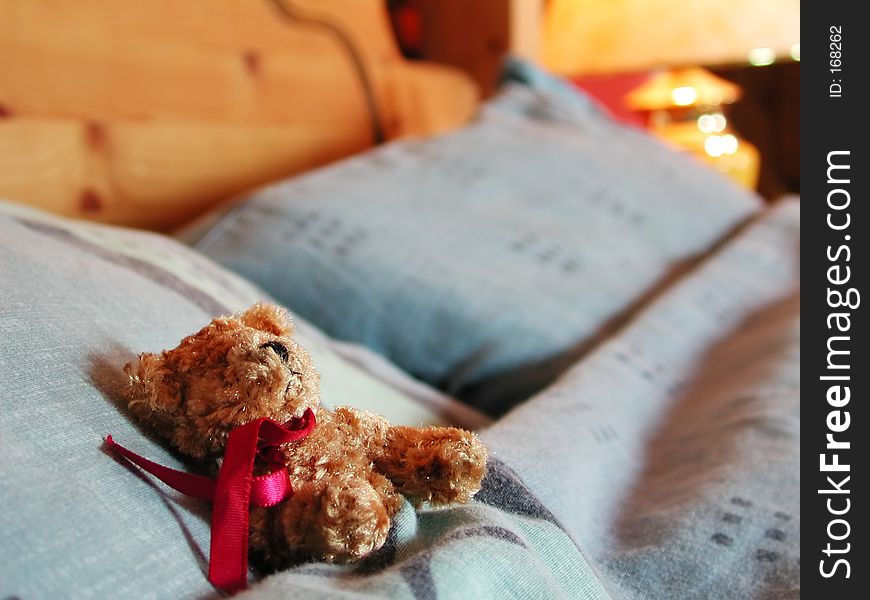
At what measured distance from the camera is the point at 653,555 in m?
0.46

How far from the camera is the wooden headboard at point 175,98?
0.84 m

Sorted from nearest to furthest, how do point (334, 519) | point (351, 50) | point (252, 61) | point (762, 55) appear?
1. point (334, 519)
2. point (252, 61)
3. point (351, 50)
4. point (762, 55)

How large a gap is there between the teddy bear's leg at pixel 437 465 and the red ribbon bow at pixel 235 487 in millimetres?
48

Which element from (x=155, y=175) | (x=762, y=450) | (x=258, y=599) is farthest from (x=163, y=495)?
(x=155, y=175)

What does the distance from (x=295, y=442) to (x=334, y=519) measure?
53 mm

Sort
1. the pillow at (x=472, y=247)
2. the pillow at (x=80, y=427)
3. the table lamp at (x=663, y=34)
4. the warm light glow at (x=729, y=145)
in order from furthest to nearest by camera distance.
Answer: the warm light glow at (x=729, y=145) → the table lamp at (x=663, y=34) → the pillow at (x=472, y=247) → the pillow at (x=80, y=427)

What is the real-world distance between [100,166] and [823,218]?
752mm

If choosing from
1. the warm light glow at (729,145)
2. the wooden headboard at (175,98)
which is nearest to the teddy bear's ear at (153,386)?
the wooden headboard at (175,98)

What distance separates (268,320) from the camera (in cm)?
37

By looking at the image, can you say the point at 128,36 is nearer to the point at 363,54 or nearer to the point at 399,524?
the point at 363,54

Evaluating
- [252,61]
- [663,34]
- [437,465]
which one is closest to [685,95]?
[663,34]

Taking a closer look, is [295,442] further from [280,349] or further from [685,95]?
[685,95]

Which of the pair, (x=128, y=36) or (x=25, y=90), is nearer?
(x=25, y=90)

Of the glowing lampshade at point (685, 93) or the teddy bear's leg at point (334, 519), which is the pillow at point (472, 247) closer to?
the teddy bear's leg at point (334, 519)
